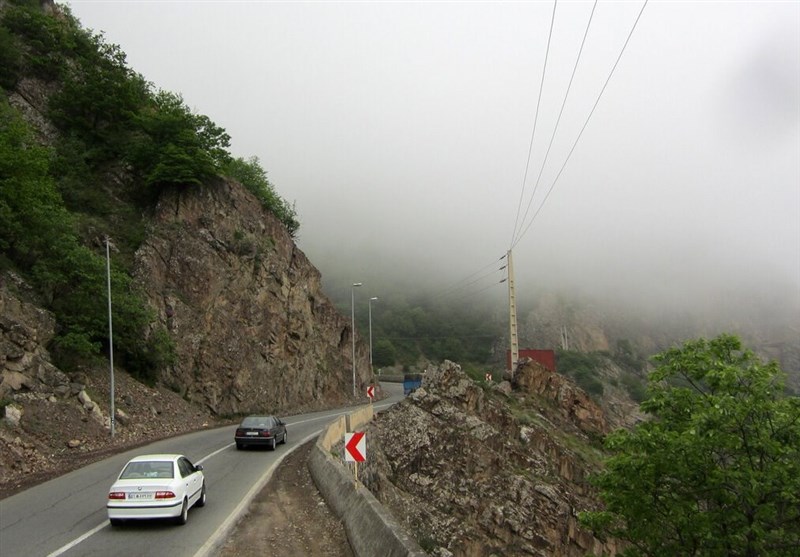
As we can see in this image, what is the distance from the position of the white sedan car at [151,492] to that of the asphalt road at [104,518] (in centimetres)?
36

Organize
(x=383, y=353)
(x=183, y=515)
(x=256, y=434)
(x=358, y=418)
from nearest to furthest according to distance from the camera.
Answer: (x=183, y=515) < (x=256, y=434) < (x=358, y=418) < (x=383, y=353)

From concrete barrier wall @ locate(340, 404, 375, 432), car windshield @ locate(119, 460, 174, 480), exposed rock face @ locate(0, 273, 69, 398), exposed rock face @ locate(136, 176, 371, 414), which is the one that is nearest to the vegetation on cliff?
exposed rock face @ locate(136, 176, 371, 414)

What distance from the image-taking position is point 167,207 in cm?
4347

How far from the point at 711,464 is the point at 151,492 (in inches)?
496

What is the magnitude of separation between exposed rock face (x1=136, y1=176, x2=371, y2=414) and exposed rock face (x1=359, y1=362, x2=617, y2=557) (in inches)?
496

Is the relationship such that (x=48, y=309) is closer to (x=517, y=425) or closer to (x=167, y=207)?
(x=167, y=207)

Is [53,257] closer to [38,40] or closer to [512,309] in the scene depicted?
[512,309]

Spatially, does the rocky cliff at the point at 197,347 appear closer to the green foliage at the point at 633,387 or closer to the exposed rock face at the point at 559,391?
the exposed rock face at the point at 559,391

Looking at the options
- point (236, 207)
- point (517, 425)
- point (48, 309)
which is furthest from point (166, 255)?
point (517, 425)

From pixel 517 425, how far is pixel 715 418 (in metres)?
23.7

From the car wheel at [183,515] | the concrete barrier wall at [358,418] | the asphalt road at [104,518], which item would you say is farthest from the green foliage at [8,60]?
the car wheel at [183,515]

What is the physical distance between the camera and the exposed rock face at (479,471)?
1053 inches

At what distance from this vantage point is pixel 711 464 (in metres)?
14.4

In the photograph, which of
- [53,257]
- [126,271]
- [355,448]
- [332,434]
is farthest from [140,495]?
[126,271]
